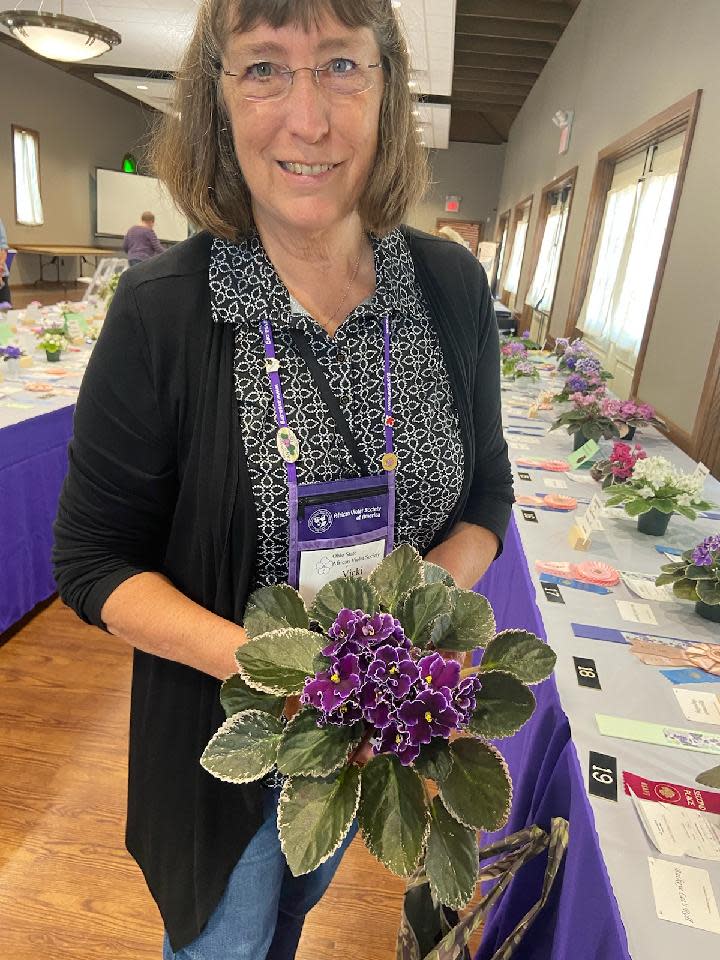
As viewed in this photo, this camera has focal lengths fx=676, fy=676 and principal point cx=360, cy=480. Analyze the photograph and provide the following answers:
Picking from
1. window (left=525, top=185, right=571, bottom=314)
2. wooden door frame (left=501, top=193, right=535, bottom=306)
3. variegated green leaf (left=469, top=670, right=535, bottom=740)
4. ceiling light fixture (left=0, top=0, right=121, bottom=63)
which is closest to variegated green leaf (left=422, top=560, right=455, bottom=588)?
variegated green leaf (left=469, top=670, right=535, bottom=740)

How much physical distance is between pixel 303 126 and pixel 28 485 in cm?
221

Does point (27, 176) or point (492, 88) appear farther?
point (27, 176)

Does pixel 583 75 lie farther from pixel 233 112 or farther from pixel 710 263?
pixel 233 112

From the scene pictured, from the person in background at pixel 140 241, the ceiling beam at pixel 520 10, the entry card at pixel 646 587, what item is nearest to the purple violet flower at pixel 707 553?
the entry card at pixel 646 587

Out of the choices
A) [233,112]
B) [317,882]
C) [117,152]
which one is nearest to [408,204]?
[233,112]

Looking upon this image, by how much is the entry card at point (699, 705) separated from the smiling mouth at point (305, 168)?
3.28 ft

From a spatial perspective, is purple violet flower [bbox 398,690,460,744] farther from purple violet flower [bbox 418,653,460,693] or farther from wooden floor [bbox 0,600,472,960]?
wooden floor [bbox 0,600,472,960]

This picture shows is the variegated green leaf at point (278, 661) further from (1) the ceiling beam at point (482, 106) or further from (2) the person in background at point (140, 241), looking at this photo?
(1) the ceiling beam at point (482, 106)

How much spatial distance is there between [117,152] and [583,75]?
1244cm

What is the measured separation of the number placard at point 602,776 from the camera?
36.8 inches

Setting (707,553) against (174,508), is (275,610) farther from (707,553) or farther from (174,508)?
(707,553)

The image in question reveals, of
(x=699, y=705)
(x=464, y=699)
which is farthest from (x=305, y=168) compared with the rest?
(x=699, y=705)

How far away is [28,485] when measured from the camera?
8.43 feet

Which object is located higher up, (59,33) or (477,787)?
(59,33)
